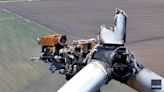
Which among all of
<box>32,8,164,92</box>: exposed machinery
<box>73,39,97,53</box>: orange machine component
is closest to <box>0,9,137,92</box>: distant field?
<box>73,39,97,53</box>: orange machine component

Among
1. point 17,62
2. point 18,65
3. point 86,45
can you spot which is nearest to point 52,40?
point 86,45

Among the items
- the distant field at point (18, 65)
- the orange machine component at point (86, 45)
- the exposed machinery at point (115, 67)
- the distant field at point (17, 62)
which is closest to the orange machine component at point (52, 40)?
the orange machine component at point (86, 45)

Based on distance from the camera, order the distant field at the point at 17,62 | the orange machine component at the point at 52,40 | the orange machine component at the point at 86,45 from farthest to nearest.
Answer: the distant field at the point at 17,62
the orange machine component at the point at 52,40
the orange machine component at the point at 86,45

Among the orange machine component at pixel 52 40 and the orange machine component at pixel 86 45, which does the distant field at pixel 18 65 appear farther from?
the orange machine component at pixel 86 45

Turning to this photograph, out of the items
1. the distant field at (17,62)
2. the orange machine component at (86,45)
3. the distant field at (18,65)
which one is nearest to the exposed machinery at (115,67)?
the orange machine component at (86,45)

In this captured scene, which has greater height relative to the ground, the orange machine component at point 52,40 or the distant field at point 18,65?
the orange machine component at point 52,40

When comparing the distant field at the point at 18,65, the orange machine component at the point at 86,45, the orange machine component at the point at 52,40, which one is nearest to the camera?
the orange machine component at the point at 86,45

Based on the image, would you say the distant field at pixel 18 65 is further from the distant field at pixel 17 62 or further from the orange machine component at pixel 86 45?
the orange machine component at pixel 86 45

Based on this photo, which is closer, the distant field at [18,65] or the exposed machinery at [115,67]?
the exposed machinery at [115,67]

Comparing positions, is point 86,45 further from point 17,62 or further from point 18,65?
point 17,62

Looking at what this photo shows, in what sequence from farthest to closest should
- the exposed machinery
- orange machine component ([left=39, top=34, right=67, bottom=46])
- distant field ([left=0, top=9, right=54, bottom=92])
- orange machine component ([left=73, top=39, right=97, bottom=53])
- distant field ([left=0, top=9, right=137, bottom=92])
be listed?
distant field ([left=0, top=9, right=54, bottom=92]) < distant field ([left=0, top=9, right=137, bottom=92]) < orange machine component ([left=39, top=34, right=67, bottom=46]) < orange machine component ([left=73, top=39, right=97, bottom=53]) < the exposed machinery

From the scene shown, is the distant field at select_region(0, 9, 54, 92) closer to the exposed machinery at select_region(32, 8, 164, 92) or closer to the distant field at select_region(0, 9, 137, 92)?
the distant field at select_region(0, 9, 137, 92)
